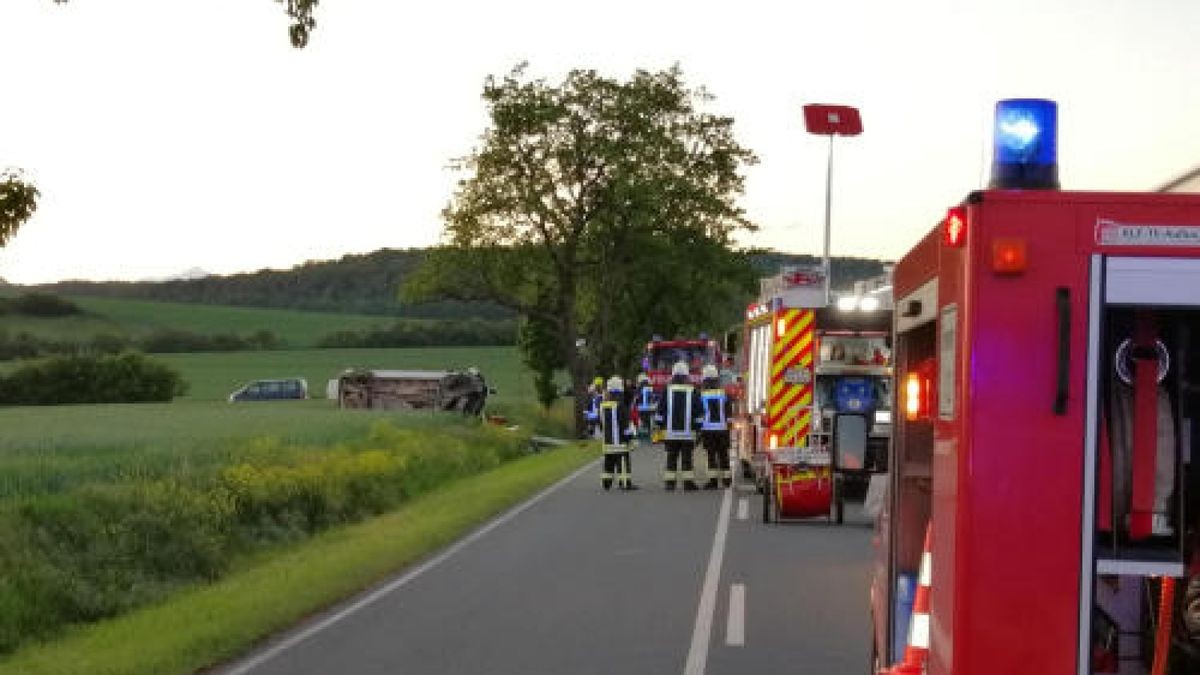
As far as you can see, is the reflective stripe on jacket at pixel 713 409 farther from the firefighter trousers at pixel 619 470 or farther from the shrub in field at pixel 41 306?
the shrub in field at pixel 41 306

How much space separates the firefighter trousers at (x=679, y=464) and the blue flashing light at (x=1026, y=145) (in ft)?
78.0

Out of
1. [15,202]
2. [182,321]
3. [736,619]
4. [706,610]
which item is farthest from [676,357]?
[182,321]

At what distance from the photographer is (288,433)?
36062 mm

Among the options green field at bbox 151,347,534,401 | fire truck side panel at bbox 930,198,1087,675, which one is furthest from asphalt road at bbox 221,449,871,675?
green field at bbox 151,347,534,401

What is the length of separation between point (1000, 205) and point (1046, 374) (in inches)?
16.5

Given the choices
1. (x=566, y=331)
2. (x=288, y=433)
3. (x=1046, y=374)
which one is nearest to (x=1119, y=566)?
(x=1046, y=374)

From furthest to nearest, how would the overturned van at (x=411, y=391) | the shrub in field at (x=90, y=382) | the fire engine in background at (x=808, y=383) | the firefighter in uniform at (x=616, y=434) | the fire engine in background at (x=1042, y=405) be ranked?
the shrub in field at (x=90, y=382)
the overturned van at (x=411, y=391)
the firefighter in uniform at (x=616, y=434)
the fire engine in background at (x=808, y=383)
the fire engine in background at (x=1042, y=405)

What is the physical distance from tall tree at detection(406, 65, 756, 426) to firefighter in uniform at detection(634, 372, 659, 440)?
9151 mm

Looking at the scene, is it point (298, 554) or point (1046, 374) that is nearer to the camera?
point (1046, 374)

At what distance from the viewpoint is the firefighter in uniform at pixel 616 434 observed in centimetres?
2817

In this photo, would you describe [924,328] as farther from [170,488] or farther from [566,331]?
[566,331]

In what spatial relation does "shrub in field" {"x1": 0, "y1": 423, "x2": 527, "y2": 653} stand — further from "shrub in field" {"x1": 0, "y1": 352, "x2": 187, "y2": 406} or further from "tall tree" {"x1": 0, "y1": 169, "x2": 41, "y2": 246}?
"shrub in field" {"x1": 0, "y1": 352, "x2": 187, "y2": 406}

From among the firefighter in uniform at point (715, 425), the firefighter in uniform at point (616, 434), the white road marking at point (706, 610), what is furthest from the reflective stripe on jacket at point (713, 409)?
the white road marking at point (706, 610)

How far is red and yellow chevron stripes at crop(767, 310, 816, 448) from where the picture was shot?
23.9 m
